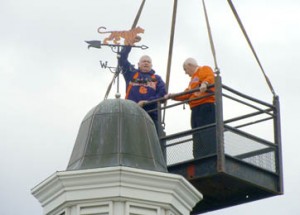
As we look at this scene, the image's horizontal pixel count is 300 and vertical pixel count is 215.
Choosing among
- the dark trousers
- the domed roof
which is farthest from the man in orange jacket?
the domed roof

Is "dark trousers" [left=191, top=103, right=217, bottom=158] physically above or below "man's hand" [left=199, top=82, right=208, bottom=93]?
below

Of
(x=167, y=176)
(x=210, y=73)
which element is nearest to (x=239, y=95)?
(x=210, y=73)

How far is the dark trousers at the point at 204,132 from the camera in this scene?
46375mm

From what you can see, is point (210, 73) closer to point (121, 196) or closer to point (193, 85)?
point (193, 85)

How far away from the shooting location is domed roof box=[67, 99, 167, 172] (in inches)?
1764

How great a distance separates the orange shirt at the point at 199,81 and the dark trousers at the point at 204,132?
0.10 meters

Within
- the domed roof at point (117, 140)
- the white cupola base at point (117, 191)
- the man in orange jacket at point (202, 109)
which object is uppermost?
the man in orange jacket at point (202, 109)

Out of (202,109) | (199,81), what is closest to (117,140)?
(202,109)

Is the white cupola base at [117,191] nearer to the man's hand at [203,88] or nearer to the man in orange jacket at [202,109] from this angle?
the man in orange jacket at [202,109]

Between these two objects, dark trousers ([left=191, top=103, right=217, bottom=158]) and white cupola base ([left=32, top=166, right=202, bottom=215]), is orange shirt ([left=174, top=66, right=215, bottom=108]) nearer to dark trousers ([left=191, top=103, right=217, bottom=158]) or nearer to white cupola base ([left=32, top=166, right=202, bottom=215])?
dark trousers ([left=191, top=103, right=217, bottom=158])

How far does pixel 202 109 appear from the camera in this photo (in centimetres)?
4691

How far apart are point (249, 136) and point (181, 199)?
321 cm

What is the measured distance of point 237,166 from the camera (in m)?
46.4

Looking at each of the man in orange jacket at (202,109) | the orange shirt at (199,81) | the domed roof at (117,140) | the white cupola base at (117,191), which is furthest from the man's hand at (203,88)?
the white cupola base at (117,191)
